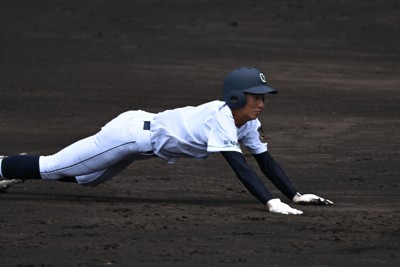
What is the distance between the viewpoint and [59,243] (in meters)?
8.05

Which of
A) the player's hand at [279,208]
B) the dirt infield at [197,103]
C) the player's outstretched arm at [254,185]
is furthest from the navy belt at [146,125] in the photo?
the player's hand at [279,208]

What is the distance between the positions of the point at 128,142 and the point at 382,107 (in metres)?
7.97

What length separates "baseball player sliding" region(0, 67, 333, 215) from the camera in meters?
8.98

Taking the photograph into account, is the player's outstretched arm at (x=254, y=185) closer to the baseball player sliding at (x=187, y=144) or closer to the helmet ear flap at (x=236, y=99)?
the baseball player sliding at (x=187, y=144)

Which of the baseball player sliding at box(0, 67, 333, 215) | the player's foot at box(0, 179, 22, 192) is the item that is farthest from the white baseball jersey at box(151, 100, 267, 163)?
the player's foot at box(0, 179, 22, 192)

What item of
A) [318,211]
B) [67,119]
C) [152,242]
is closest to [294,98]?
[67,119]

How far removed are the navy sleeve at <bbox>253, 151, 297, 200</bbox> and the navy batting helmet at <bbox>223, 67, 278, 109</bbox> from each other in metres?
0.63

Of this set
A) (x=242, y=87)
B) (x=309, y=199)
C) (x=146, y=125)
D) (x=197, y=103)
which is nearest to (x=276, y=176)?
(x=309, y=199)

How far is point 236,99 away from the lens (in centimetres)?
911

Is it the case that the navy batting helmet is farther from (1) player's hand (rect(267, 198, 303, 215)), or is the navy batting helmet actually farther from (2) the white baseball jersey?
(1) player's hand (rect(267, 198, 303, 215))

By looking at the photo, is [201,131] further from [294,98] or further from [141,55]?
[141,55]

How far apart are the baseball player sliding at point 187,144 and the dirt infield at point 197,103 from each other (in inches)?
8.9

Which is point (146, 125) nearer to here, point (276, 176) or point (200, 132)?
point (200, 132)

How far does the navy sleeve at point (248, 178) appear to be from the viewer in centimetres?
886
